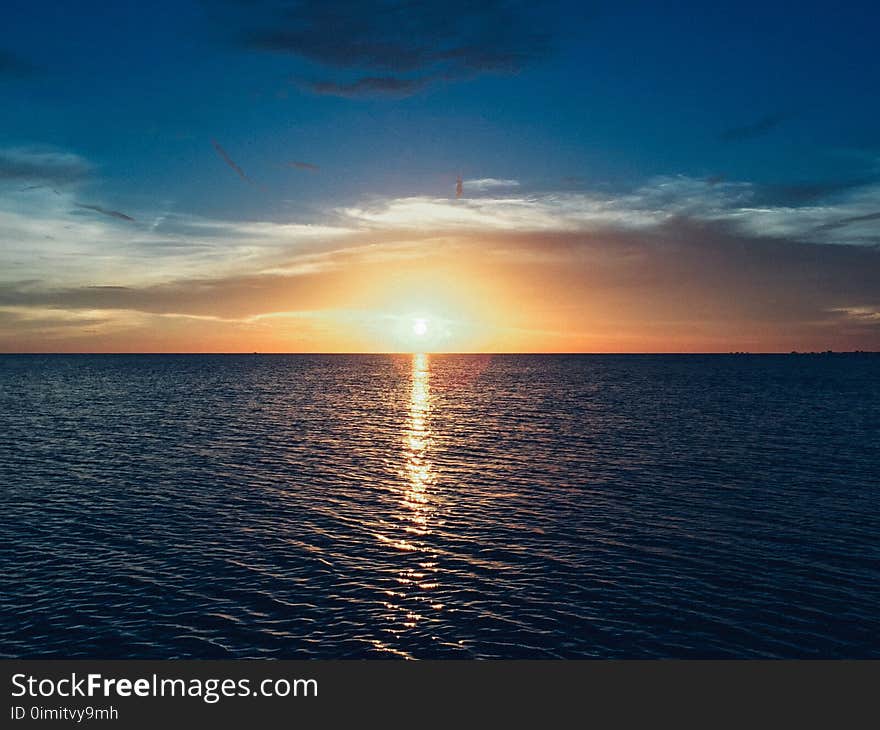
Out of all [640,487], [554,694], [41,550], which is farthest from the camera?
[640,487]

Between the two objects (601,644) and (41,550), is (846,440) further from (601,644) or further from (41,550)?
(41,550)

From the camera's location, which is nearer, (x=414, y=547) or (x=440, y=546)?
(x=414, y=547)

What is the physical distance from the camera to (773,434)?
82.9 meters

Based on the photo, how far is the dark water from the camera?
25359mm

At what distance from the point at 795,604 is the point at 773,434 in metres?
62.0

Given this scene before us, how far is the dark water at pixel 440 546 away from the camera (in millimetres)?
25359

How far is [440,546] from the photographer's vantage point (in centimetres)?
3675

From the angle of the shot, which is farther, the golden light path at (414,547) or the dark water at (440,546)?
the golden light path at (414,547)

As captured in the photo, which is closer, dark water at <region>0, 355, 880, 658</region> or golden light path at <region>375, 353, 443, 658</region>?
dark water at <region>0, 355, 880, 658</region>

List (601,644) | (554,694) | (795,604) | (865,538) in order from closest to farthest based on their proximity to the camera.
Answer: (554,694)
(601,644)
(795,604)
(865,538)

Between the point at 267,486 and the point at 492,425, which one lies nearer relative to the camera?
the point at 267,486

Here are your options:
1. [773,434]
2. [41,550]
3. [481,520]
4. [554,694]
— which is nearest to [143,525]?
[41,550]

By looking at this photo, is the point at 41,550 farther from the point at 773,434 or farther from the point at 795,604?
the point at 773,434

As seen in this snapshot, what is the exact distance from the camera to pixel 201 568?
32.9 metres
